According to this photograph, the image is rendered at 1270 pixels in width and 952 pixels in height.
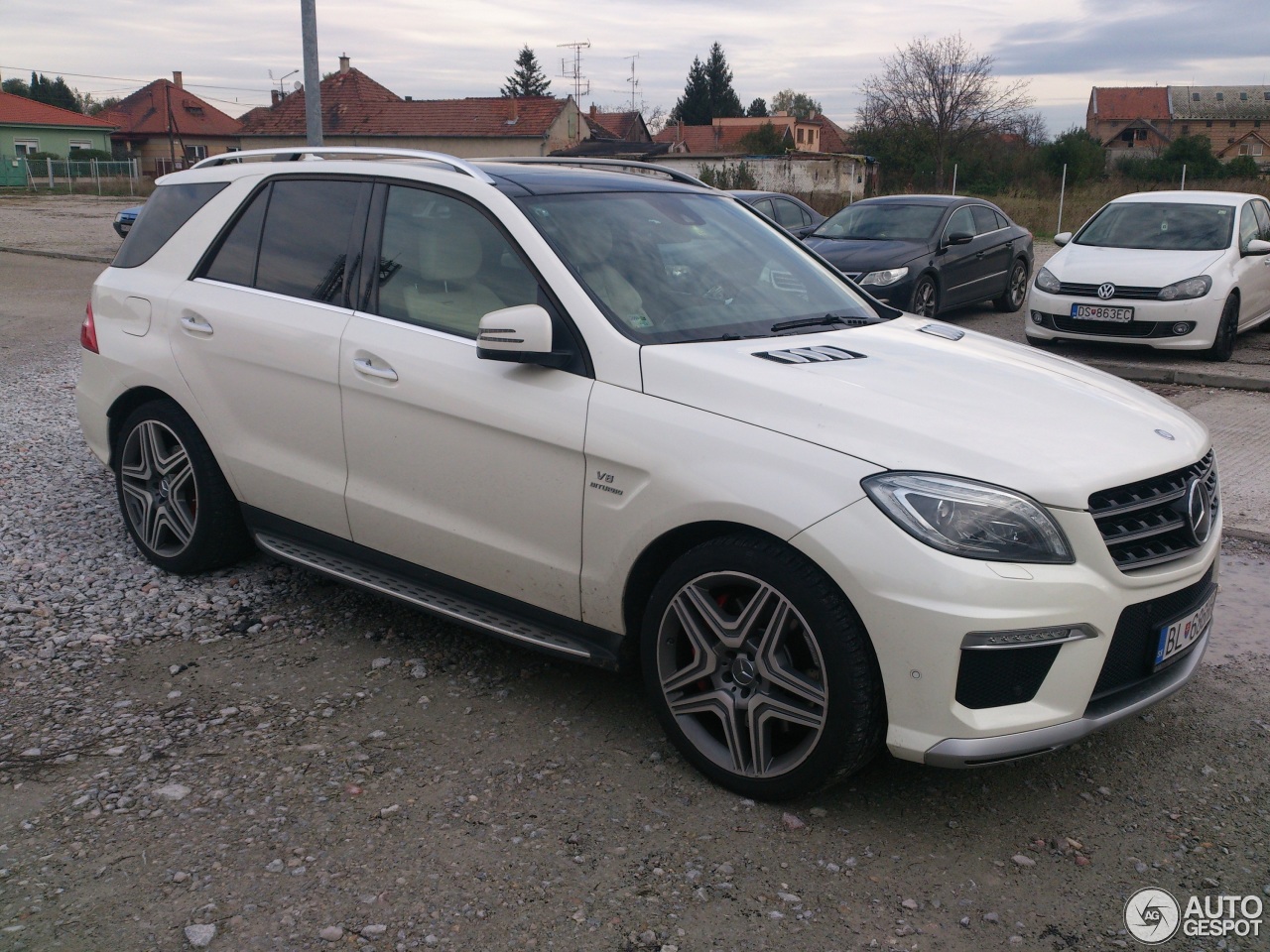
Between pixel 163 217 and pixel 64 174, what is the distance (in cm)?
6962

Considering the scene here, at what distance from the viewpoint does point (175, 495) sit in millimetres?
4875

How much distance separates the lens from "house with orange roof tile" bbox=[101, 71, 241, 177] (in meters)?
80.5

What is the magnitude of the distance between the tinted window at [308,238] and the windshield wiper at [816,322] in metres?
1.63

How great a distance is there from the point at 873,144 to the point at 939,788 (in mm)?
51949

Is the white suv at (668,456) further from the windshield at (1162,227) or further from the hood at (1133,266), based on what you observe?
the windshield at (1162,227)

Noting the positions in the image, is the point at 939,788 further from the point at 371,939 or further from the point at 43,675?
the point at 43,675

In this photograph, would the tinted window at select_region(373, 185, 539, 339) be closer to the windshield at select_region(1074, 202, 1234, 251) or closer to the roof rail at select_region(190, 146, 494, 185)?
the roof rail at select_region(190, 146, 494, 185)

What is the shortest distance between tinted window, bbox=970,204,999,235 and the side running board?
39.3 feet

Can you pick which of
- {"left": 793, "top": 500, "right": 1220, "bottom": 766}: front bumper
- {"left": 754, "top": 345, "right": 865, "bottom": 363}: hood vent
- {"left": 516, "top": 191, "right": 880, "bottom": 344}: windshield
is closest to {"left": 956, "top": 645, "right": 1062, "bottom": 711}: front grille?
{"left": 793, "top": 500, "right": 1220, "bottom": 766}: front bumper

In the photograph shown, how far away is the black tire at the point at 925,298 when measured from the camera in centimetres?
1298

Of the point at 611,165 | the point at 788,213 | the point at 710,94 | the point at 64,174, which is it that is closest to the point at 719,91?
the point at 710,94

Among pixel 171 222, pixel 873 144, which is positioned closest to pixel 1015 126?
pixel 873 144

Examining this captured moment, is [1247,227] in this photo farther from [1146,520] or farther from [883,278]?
[1146,520]

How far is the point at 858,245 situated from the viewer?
13508 millimetres
